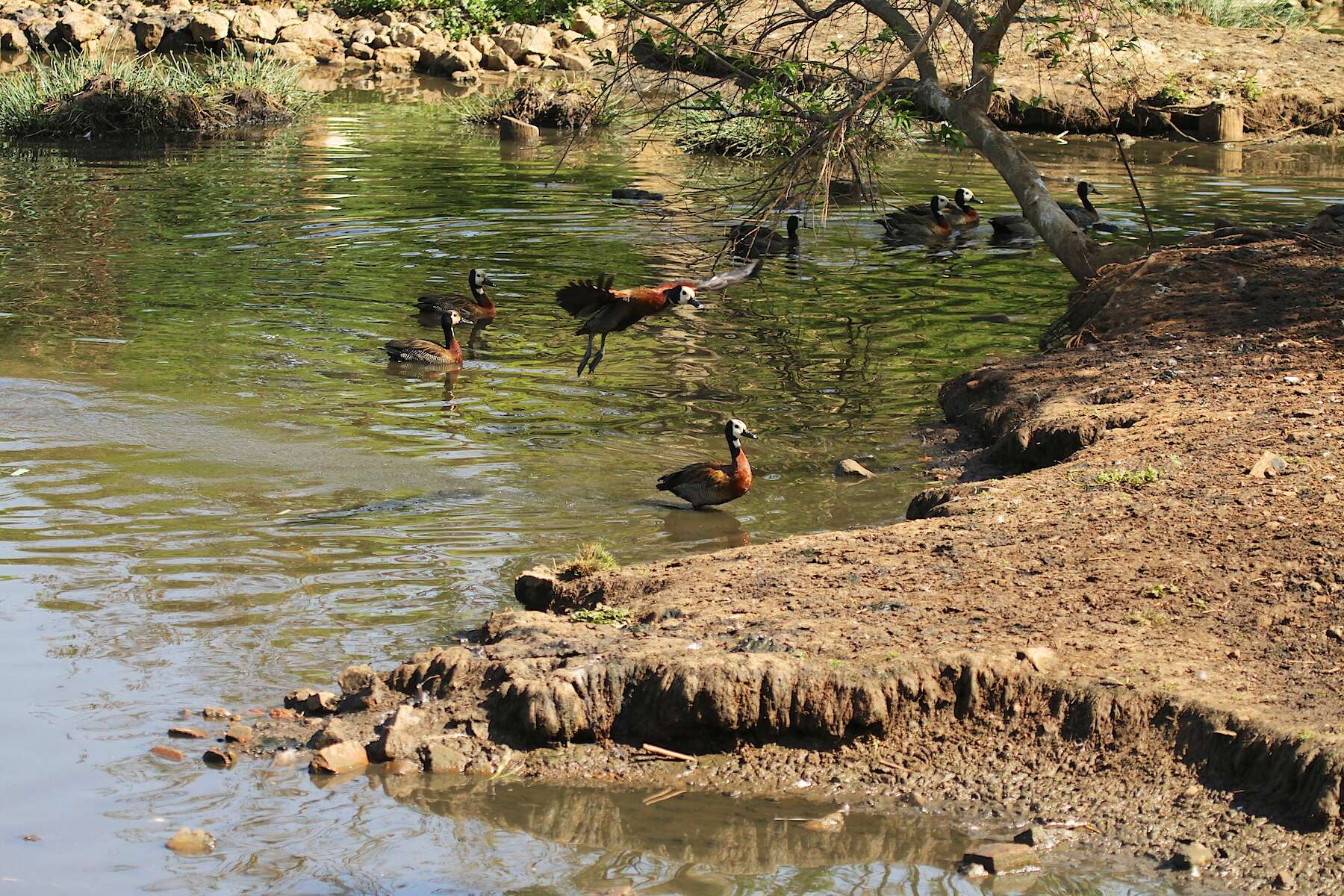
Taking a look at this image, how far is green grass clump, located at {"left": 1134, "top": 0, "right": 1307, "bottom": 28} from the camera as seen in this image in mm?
30828

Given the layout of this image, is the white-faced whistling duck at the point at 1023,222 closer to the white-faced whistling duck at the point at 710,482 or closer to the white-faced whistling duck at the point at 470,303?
the white-faced whistling duck at the point at 470,303

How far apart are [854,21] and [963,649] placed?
2660 cm

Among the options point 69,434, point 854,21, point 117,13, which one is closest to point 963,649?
point 69,434

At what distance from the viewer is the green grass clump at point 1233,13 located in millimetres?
30828

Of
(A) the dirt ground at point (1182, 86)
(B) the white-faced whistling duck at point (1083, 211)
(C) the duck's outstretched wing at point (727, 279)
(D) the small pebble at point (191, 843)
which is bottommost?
(D) the small pebble at point (191, 843)

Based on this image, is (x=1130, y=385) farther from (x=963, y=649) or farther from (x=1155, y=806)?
(x=1155, y=806)

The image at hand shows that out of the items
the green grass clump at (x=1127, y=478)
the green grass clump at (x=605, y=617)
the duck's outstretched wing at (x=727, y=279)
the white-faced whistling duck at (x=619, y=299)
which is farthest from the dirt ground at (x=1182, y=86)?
the green grass clump at (x=605, y=617)

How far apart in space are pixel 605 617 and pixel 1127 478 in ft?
9.67

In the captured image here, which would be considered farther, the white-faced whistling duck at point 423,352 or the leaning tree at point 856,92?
the white-faced whistling duck at point 423,352

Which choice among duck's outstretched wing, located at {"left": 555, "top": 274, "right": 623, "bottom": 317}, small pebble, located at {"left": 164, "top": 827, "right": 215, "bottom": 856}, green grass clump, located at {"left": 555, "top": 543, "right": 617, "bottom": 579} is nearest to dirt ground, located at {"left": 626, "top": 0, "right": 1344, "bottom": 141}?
duck's outstretched wing, located at {"left": 555, "top": 274, "right": 623, "bottom": 317}

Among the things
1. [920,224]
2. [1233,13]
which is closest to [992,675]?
[920,224]

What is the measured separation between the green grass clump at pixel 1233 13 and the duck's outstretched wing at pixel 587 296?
23.9 meters

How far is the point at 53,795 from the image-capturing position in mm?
5309

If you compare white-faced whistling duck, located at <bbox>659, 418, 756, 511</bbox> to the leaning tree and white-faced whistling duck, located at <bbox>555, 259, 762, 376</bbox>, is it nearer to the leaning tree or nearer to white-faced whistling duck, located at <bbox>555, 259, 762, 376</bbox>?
white-faced whistling duck, located at <bbox>555, 259, 762, 376</bbox>
